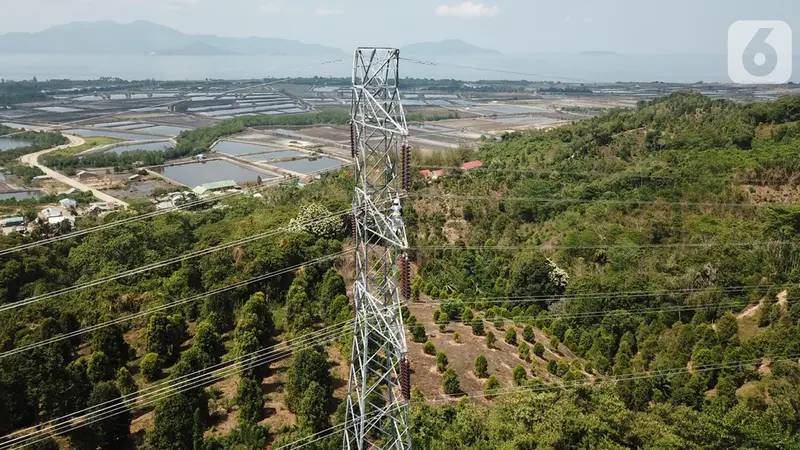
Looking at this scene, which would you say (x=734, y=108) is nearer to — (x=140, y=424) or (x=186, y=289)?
(x=186, y=289)

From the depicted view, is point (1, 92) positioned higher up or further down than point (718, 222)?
higher up

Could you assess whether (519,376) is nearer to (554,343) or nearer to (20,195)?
(554,343)

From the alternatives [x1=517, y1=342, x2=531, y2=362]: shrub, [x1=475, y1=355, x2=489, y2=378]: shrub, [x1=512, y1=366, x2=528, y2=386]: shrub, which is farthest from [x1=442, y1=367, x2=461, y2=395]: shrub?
[x1=517, y1=342, x2=531, y2=362]: shrub

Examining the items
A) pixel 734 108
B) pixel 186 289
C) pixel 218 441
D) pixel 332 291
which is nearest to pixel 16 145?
pixel 186 289

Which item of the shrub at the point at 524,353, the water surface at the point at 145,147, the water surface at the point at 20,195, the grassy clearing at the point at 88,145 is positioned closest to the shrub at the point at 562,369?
the shrub at the point at 524,353

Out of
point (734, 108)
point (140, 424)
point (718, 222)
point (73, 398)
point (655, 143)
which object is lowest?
point (140, 424)

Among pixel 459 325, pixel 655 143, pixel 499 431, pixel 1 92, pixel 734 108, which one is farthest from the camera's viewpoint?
pixel 1 92

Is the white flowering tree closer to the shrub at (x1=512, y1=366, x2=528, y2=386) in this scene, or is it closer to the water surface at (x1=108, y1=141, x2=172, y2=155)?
the shrub at (x1=512, y1=366, x2=528, y2=386)
